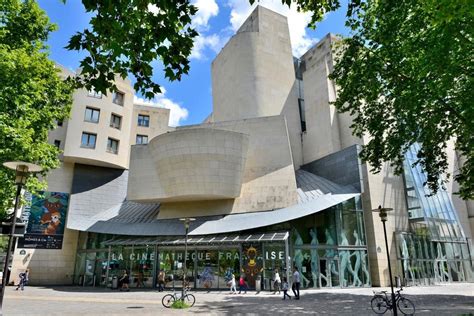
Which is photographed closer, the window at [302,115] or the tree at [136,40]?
the tree at [136,40]

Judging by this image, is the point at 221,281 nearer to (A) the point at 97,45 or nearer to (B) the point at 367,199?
(B) the point at 367,199

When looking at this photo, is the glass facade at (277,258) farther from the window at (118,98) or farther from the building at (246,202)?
the window at (118,98)

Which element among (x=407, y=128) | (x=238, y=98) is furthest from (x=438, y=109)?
(x=238, y=98)

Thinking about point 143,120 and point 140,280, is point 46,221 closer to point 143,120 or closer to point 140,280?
point 140,280

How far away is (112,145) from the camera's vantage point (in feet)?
116

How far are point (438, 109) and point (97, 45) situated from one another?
50.1 feet

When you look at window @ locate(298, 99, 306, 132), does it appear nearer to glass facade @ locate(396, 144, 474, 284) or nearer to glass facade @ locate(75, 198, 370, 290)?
glass facade @ locate(396, 144, 474, 284)

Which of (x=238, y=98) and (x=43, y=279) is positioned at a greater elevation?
(x=238, y=98)

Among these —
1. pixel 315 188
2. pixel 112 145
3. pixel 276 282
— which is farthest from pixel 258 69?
pixel 276 282

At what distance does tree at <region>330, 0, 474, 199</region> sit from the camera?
37.4ft

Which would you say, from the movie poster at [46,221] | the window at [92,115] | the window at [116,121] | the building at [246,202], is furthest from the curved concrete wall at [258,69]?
the movie poster at [46,221]

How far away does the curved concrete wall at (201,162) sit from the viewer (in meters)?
Result: 25.6

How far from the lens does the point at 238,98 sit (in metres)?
38.1

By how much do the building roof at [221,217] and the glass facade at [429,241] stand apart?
665cm
